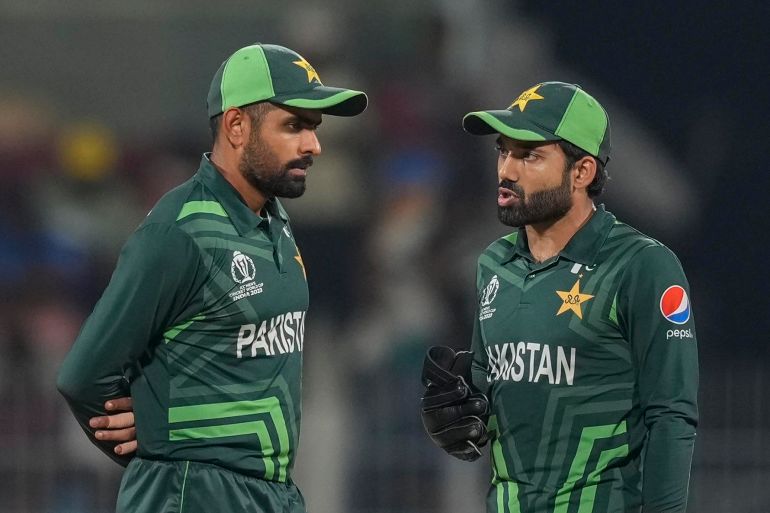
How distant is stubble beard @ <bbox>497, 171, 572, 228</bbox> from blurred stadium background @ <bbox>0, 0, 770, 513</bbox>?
345 cm

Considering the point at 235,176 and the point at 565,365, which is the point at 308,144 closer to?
the point at 235,176

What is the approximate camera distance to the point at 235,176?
3604 mm

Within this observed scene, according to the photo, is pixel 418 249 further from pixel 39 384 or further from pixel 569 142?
pixel 569 142

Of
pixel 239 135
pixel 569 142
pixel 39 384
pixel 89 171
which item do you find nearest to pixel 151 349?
pixel 239 135

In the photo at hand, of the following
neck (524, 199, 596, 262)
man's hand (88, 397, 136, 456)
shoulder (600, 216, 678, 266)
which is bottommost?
man's hand (88, 397, 136, 456)

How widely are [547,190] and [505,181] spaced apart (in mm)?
117

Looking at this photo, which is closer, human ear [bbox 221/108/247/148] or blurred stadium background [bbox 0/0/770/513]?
human ear [bbox 221/108/247/148]

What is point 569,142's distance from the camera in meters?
3.67

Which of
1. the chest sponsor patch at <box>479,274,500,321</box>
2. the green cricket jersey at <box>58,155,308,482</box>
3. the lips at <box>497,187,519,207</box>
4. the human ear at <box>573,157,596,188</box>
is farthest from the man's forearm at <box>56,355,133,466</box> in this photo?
the human ear at <box>573,157,596,188</box>

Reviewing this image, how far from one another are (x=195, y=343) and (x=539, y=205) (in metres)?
0.95

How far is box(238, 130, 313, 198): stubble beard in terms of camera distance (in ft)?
11.7

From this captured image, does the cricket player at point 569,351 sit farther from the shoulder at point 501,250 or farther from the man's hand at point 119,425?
the man's hand at point 119,425

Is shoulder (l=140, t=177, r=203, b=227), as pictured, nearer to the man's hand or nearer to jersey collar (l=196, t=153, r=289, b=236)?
jersey collar (l=196, t=153, r=289, b=236)

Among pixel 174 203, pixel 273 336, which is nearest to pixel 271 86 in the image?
pixel 174 203
